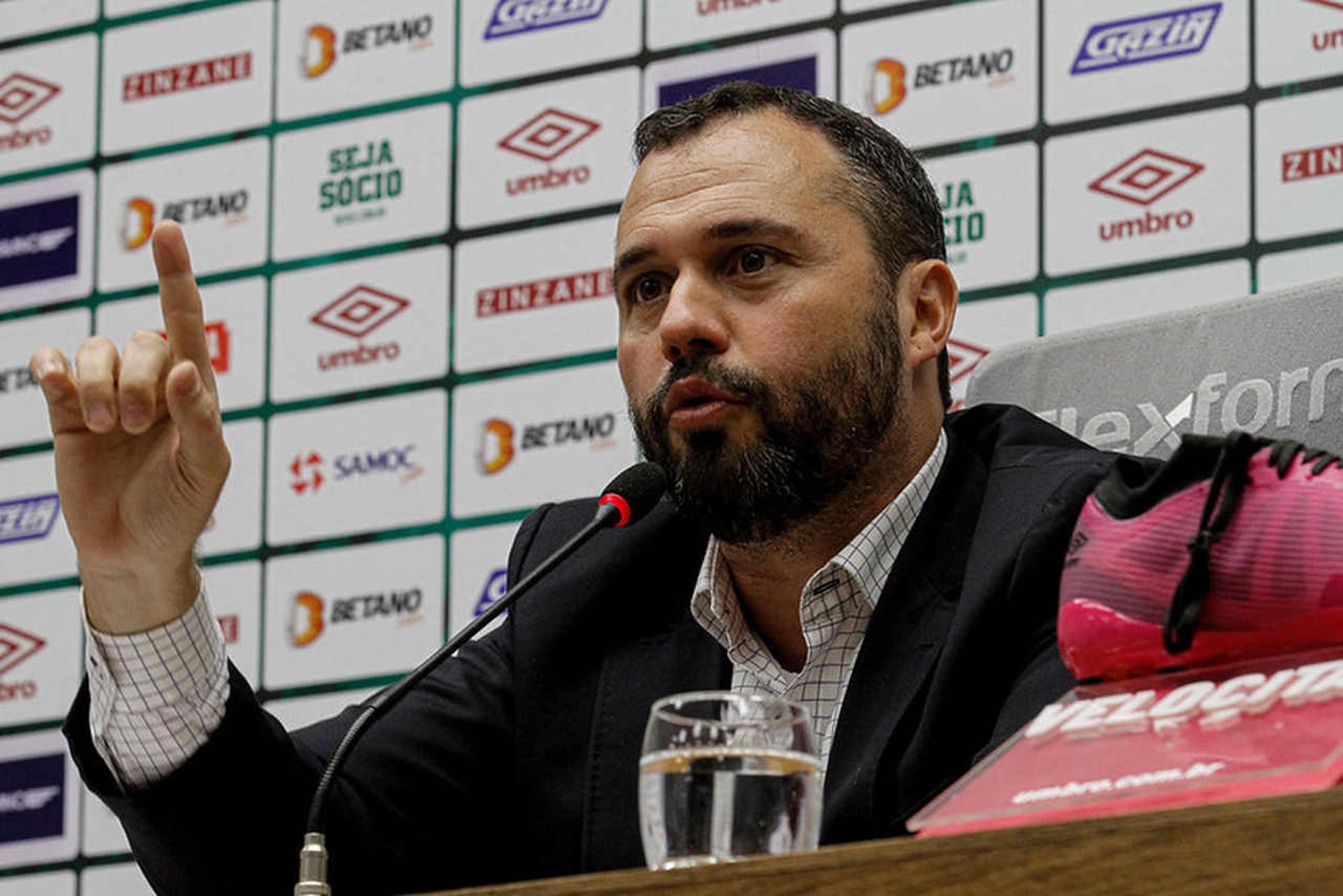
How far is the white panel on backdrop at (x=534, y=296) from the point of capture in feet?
10.5

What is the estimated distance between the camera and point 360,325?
3383 mm

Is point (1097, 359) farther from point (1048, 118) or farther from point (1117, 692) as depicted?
point (1048, 118)

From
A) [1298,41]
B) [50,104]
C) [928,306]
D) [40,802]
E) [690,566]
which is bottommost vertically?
[40,802]

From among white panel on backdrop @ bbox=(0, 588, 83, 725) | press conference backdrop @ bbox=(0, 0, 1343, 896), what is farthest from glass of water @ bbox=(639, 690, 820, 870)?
white panel on backdrop @ bbox=(0, 588, 83, 725)

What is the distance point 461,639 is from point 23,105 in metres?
2.80

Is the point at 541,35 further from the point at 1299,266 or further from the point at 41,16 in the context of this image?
the point at 1299,266

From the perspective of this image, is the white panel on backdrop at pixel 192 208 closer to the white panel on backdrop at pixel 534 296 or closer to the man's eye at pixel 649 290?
the white panel on backdrop at pixel 534 296

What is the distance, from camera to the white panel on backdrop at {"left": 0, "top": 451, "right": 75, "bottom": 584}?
3.56m

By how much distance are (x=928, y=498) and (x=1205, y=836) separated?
3.24ft

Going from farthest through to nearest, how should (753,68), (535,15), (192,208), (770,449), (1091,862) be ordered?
(192,208)
(535,15)
(753,68)
(770,449)
(1091,862)

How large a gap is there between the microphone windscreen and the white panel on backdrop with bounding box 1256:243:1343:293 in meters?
1.40

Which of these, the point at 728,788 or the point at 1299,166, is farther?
the point at 1299,166

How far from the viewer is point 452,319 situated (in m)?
3.30

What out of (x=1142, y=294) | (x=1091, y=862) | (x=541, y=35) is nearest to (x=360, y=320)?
(x=541, y=35)
